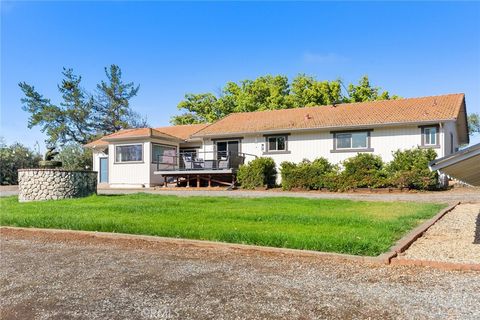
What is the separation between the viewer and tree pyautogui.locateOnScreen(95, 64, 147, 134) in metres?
48.1

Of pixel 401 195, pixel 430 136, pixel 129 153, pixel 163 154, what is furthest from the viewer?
pixel 129 153

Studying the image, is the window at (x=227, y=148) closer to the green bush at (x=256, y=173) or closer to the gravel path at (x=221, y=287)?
the green bush at (x=256, y=173)

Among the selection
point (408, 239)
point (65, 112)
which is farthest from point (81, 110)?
point (408, 239)

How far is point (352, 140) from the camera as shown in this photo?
72.6 feet

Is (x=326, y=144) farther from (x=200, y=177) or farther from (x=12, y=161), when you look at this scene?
(x=12, y=161)

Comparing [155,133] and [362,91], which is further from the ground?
[362,91]

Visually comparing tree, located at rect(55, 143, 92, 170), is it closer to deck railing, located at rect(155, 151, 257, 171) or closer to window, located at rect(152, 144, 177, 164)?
window, located at rect(152, 144, 177, 164)

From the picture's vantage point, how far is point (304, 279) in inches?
184

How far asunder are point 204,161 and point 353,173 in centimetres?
894

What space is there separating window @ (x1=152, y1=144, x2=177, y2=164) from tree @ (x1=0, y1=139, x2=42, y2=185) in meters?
13.1

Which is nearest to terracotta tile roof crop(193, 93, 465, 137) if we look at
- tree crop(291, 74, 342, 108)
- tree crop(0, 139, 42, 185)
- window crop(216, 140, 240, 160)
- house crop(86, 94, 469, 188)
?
house crop(86, 94, 469, 188)

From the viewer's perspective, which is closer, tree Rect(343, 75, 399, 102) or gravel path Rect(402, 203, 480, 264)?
gravel path Rect(402, 203, 480, 264)

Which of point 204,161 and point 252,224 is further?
point 204,161

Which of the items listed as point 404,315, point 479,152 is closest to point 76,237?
point 404,315
